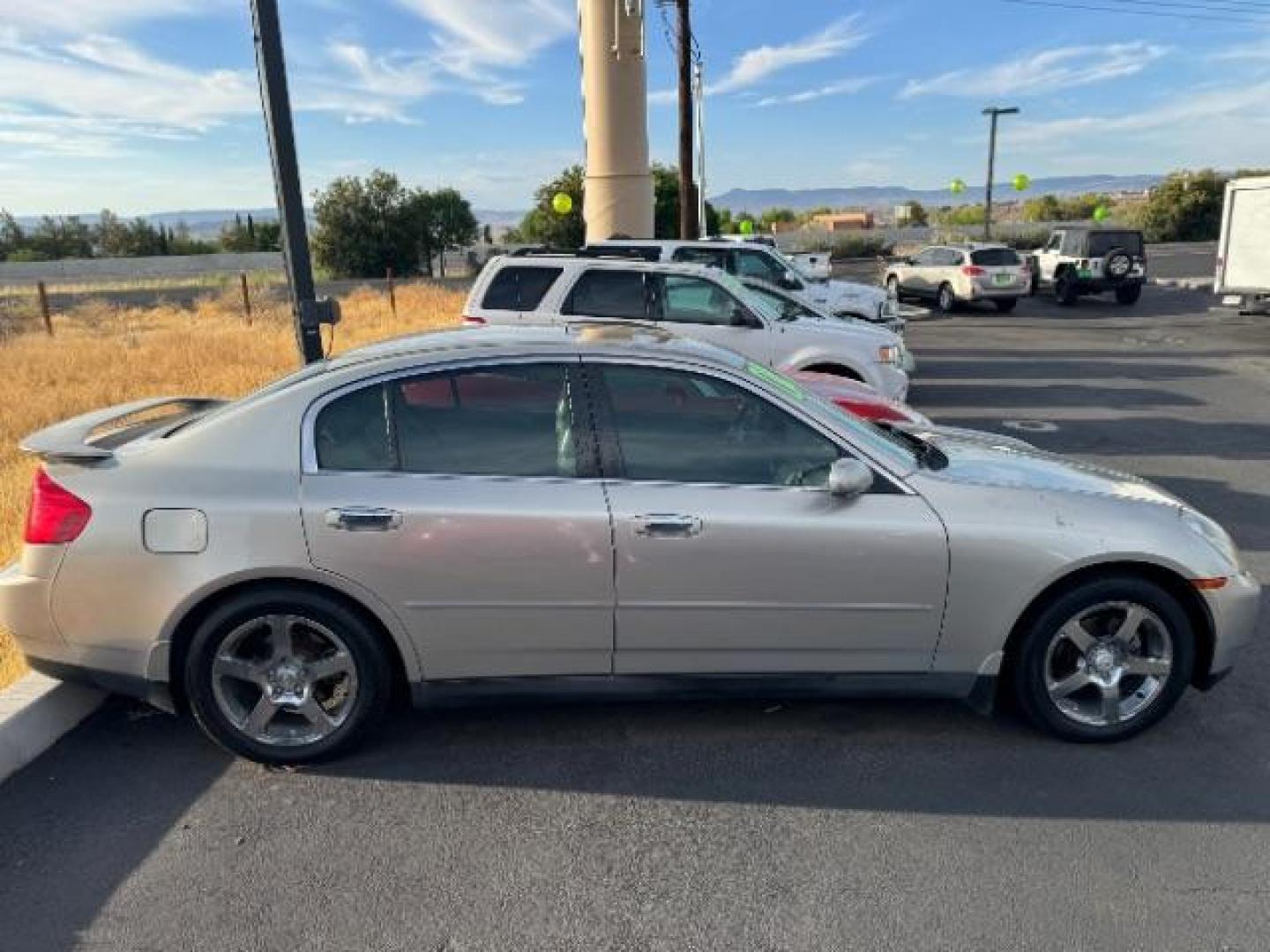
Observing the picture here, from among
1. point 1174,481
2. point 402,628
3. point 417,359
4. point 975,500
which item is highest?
point 417,359

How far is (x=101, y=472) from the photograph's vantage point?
329 cm

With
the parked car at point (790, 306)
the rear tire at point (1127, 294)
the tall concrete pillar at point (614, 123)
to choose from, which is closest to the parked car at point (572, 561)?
the parked car at point (790, 306)

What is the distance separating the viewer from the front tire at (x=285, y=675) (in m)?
3.27

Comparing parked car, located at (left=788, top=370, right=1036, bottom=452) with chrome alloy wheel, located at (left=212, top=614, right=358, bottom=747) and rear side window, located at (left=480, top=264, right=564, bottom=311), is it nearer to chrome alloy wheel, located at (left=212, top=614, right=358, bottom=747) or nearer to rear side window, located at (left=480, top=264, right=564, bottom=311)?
chrome alloy wheel, located at (left=212, top=614, right=358, bottom=747)

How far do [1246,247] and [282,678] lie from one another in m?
19.8

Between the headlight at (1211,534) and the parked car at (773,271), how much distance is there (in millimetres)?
8750

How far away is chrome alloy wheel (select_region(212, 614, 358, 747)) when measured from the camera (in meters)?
3.31

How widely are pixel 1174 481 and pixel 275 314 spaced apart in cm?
2134

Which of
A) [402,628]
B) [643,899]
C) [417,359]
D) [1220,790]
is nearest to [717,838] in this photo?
[643,899]

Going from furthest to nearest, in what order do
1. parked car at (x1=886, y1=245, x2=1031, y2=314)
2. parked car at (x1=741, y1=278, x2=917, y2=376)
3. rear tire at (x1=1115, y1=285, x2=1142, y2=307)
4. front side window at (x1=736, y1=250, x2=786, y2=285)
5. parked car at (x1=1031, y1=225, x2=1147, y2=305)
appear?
1. rear tire at (x1=1115, y1=285, x2=1142, y2=307)
2. parked car at (x1=1031, y1=225, x2=1147, y2=305)
3. parked car at (x1=886, y1=245, x2=1031, y2=314)
4. front side window at (x1=736, y1=250, x2=786, y2=285)
5. parked car at (x1=741, y1=278, x2=917, y2=376)

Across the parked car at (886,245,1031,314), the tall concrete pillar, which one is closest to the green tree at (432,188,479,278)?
the tall concrete pillar

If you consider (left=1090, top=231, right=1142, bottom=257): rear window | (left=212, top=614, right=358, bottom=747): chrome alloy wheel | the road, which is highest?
(left=1090, top=231, right=1142, bottom=257): rear window

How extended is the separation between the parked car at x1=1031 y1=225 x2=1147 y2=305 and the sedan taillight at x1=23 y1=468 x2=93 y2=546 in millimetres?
22348

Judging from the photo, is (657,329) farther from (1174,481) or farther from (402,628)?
(1174,481)
